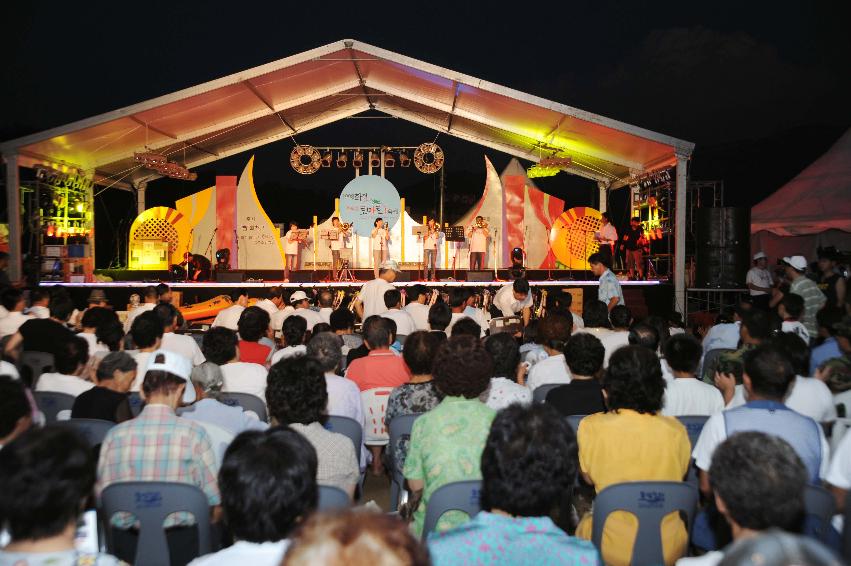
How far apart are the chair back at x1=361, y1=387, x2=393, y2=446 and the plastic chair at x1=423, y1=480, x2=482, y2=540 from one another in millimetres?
2061

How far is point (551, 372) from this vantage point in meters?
4.59

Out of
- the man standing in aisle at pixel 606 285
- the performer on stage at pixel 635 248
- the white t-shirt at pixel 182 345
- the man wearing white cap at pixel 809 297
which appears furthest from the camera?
the performer on stage at pixel 635 248

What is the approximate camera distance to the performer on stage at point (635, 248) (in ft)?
49.3

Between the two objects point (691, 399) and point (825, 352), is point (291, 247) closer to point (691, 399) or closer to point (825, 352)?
point (825, 352)

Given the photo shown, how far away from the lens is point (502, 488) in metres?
1.78

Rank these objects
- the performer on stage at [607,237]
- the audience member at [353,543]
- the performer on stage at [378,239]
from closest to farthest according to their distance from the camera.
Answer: the audience member at [353,543], the performer on stage at [607,237], the performer on stage at [378,239]

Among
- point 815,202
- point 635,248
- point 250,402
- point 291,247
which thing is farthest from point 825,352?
point 291,247

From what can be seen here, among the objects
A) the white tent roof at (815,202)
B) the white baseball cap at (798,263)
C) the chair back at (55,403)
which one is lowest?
the chair back at (55,403)

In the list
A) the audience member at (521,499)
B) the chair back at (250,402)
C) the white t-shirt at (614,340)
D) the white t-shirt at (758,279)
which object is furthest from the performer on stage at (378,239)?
the audience member at (521,499)

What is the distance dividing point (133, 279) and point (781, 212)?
14156 mm

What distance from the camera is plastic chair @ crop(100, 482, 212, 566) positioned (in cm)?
245

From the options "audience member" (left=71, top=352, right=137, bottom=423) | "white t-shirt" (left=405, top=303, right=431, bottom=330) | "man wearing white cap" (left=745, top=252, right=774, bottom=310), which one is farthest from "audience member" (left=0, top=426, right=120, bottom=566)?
"man wearing white cap" (left=745, top=252, right=774, bottom=310)

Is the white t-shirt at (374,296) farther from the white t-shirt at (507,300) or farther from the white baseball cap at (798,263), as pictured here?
the white baseball cap at (798,263)

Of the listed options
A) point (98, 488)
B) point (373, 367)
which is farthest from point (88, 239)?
point (98, 488)
